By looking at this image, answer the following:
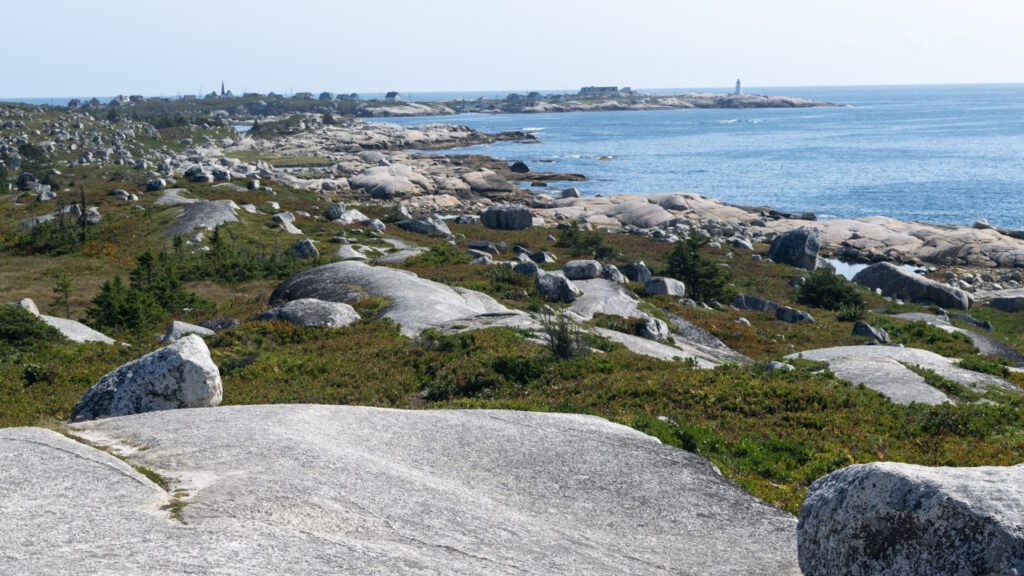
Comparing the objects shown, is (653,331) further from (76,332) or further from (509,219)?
(509,219)

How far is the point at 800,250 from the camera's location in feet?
235

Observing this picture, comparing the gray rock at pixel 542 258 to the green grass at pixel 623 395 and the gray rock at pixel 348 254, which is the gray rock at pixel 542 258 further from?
the green grass at pixel 623 395

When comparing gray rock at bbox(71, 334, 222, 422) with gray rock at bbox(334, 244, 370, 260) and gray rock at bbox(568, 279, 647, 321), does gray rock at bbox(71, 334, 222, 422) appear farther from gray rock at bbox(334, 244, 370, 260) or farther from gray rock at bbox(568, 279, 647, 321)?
gray rock at bbox(334, 244, 370, 260)

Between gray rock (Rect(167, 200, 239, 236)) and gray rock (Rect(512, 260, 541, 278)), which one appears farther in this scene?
gray rock (Rect(167, 200, 239, 236))

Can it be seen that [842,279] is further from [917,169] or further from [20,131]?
[20,131]

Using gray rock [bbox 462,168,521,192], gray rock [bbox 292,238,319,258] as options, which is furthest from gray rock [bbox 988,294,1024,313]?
gray rock [bbox 462,168,521,192]

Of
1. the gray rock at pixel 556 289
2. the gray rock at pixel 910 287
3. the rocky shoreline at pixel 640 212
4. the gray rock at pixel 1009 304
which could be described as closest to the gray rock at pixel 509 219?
the rocky shoreline at pixel 640 212

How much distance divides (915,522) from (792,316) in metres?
37.6

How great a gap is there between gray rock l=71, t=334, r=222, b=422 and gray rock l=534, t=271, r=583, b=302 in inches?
915

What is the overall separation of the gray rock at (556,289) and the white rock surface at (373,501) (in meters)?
22.8

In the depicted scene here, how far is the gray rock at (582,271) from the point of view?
49.0m

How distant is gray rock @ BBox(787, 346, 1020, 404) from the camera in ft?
81.7

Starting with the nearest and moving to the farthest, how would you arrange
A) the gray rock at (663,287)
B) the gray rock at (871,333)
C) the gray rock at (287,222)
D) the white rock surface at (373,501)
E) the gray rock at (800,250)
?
the white rock surface at (373,501) < the gray rock at (871,333) < the gray rock at (663,287) < the gray rock at (287,222) < the gray rock at (800,250)

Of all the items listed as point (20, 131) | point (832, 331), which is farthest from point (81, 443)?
point (20, 131)
